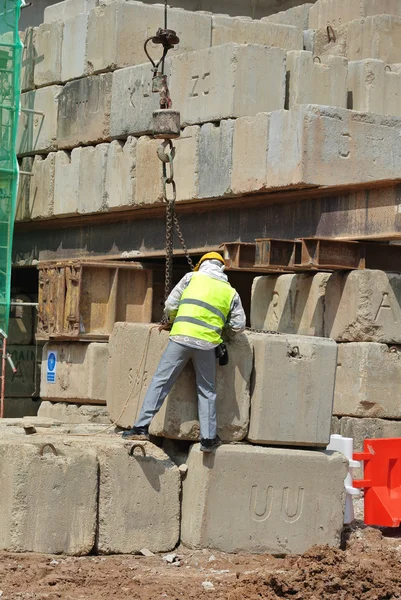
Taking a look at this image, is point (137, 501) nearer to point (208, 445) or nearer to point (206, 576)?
point (208, 445)

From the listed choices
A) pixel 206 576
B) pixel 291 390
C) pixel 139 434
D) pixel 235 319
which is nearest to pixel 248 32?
pixel 235 319

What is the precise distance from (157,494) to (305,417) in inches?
54.9

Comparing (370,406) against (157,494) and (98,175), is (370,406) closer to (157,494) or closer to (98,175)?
(157,494)

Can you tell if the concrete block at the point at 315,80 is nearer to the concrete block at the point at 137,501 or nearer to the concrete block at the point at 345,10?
the concrete block at the point at 345,10

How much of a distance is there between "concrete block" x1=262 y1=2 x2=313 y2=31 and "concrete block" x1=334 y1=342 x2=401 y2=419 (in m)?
7.64

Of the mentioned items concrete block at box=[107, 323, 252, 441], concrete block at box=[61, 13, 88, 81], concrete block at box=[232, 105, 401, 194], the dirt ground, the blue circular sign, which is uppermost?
concrete block at box=[61, 13, 88, 81]

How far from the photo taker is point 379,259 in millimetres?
13625

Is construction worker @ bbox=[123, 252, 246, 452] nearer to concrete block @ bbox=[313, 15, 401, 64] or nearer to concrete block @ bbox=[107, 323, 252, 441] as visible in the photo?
concrete block @ bbox=[107, 323, 252, 441]

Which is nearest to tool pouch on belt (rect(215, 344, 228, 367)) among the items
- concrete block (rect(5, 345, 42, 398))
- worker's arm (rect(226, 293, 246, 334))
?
worker's arm (rect(226, 293, 246, 334))

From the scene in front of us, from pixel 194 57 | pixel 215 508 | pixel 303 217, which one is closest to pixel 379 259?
pixel 303 217

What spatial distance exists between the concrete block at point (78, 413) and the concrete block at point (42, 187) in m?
2.69

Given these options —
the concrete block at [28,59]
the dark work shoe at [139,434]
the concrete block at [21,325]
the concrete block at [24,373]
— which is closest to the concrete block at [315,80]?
the concrete block at [28,59]

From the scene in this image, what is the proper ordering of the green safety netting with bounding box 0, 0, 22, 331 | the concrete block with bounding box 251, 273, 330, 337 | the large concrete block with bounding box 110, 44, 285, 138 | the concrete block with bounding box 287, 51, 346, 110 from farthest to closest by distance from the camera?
1. the green safety netting with bounding box 0, 0, 22, 331
2. the concrete block with bounding box 287, 51, 346, 110
3. the large concrete block with bounding box 110, 44, 285, 138
4. the concrete block with bounding box 251, 273, 330, 337

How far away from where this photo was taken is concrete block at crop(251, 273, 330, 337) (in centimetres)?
1372
